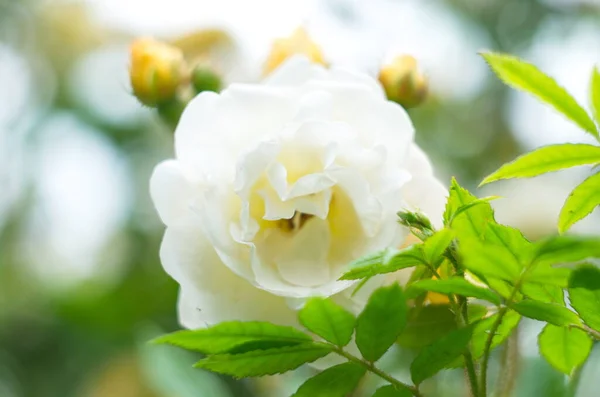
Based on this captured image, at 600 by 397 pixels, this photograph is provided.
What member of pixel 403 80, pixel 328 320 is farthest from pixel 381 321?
pixel 403 80

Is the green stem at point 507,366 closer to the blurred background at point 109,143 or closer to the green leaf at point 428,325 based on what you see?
the green leaf at point 428,325

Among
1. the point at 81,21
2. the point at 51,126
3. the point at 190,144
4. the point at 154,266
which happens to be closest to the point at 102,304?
the point at 154,266

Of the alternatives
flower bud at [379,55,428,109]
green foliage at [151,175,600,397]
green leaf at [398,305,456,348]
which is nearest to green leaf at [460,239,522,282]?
green foliage at [151,175,600,397]

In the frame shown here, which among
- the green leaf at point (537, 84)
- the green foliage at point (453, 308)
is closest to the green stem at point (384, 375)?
the green foliage at point (453, 308)

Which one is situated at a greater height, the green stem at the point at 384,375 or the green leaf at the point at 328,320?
the green leaf at the point at 328,320

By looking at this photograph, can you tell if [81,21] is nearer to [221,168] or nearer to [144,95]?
[144,95]

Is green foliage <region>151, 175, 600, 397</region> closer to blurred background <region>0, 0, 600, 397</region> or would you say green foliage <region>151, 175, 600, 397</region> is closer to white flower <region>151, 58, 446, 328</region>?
white flower <region>151, 58, 446, 328</region>

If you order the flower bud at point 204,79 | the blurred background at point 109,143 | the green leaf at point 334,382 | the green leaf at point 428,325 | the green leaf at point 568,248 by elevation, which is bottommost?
the blurred background at point 109,143

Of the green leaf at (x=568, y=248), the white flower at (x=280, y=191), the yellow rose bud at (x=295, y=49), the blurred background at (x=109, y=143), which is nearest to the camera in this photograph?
the green leaf at (x=568, y=248)
